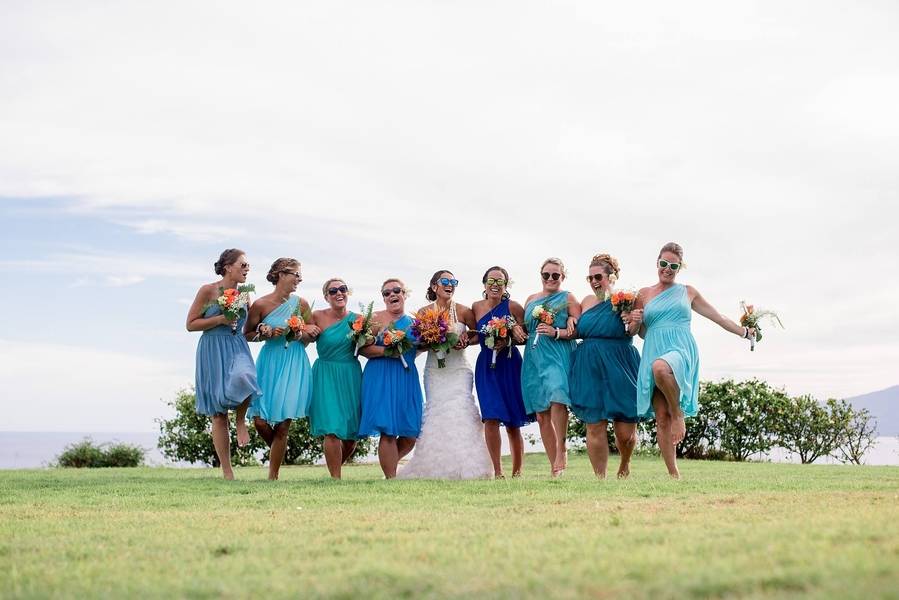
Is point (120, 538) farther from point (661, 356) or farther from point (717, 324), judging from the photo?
point (717, 324)

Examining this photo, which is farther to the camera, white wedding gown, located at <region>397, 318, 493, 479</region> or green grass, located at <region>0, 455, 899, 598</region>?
white wedding gown, located at <region>397, 318, 493, 479</region>

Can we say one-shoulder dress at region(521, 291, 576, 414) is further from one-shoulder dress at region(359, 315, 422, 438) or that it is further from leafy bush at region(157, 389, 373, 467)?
leafy bush at region(157, 389, 373, 467)

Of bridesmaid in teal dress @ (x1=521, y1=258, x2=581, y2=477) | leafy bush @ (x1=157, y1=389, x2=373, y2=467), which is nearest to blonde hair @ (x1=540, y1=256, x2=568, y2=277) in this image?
bridesmaid in teal dress @ (x1=521, y1=258, x2=581, y2=477)

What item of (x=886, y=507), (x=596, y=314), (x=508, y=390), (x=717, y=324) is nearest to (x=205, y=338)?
(x=508, y=390)

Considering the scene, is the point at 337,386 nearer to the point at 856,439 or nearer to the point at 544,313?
the point at 544,313

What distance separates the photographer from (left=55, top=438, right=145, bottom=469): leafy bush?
25797 mm

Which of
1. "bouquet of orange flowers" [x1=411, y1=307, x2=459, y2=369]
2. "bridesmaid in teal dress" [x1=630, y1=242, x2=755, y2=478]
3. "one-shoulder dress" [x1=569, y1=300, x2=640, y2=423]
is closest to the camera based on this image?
"bridesmaid in teal dress" [x1=630, y1=242, x2=755, y2=478]

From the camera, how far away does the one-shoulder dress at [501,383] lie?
43.2 feet

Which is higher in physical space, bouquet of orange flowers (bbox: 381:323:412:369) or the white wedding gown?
bouquet of orange flowers (bbox: 381:323:412:369)

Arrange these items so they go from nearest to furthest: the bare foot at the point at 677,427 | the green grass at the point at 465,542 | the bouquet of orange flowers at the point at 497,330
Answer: the green grass at the point at 465,542 < the bare foot at the point at 677,427 < the bouquet of orange flowers at the point at 497,330

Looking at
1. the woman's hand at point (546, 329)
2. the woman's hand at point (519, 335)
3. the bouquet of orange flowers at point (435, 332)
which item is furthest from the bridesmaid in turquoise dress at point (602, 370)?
the bouquet of orange flowers at point (435, 332)

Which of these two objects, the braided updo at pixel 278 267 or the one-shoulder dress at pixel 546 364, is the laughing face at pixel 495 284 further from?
the braided updo at pixel 278 267

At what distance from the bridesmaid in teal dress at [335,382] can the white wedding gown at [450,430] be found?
0.93 metres

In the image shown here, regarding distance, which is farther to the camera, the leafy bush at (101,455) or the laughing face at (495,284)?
the leafy bush at (101,455)
